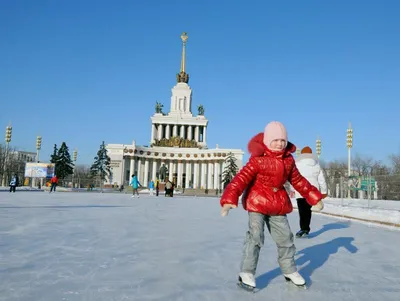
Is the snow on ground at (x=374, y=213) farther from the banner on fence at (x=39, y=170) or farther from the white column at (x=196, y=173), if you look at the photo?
the white column at (x=196, y=173)

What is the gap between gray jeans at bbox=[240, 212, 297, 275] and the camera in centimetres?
253

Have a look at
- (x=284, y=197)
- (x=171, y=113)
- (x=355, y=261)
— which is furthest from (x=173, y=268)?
(x=171, y=113)

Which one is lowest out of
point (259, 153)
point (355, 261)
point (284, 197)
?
point (355, 261)

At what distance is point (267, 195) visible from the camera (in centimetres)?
264

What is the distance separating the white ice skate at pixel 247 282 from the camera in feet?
7.82

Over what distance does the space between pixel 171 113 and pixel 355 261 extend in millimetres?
79121

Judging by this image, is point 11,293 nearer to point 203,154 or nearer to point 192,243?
point 192,243

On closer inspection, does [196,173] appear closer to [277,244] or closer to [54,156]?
[54,156]

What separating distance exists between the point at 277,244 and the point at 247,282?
1.33ft

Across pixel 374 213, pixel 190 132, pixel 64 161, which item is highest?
pixel 190 132

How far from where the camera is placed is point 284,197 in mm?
2693

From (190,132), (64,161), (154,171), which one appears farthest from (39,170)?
(190,132)

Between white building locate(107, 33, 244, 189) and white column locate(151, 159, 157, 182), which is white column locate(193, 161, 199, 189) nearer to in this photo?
white building locate(107, 33, 244, 189)

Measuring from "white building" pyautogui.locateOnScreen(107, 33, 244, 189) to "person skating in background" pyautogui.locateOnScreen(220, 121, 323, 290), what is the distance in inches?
2403
